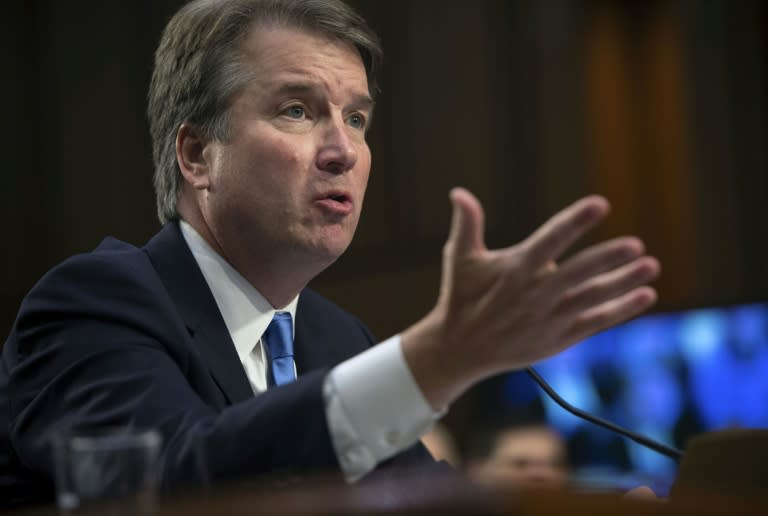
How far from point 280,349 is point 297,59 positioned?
1.93ft

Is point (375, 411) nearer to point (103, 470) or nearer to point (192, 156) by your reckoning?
point (103, 470)

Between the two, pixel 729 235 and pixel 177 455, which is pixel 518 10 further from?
pixel 177 455

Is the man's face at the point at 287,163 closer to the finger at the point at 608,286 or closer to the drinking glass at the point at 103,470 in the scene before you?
the finger at the point at 608,286

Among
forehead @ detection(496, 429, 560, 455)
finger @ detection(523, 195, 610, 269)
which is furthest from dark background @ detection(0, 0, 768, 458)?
finger @ detection(523, 195, 610, 269)

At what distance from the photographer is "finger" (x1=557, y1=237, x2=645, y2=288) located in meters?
1.22

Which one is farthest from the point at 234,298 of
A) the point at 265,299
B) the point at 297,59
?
the point at 297,59

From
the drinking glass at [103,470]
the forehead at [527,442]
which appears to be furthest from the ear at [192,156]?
the forehead at [527,442]

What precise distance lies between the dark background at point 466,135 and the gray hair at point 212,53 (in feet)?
8.11

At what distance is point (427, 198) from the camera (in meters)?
5.73

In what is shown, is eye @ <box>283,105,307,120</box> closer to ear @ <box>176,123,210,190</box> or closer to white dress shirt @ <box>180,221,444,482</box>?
ear @ <box>176,123,210,190</box>

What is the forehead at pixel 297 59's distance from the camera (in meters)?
2.14

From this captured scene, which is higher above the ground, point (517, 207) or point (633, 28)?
point (633, 28)

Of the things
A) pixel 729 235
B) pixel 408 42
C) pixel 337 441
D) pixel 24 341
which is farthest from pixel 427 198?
pixel 337 441

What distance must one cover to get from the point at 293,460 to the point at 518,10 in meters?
4.66
